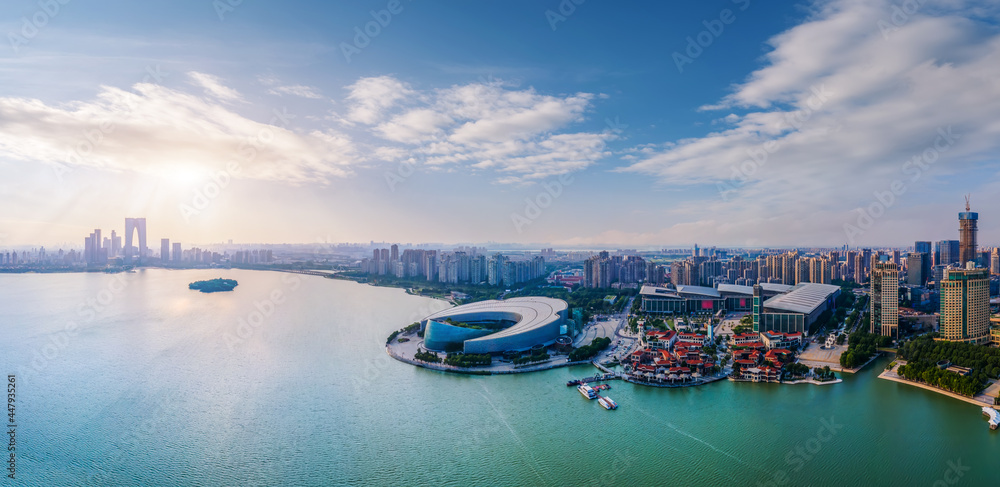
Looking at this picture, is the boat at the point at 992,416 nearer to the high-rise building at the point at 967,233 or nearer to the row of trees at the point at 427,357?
the row of trees at the point at 427,357

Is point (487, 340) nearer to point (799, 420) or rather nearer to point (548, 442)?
point (548, 442)

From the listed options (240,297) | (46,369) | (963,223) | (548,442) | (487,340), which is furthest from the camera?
(240,297)

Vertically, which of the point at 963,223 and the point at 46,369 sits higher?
the point at 963,223

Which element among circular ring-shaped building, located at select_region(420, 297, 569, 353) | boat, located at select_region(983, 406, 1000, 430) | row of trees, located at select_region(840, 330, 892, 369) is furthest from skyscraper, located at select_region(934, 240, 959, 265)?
circular ring-shaped building, located at select_region(420, 297, 569, 353)

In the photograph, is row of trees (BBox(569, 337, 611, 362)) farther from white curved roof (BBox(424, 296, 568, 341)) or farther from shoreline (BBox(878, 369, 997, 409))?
shoreline (BBox(878, 369, 997, 409))

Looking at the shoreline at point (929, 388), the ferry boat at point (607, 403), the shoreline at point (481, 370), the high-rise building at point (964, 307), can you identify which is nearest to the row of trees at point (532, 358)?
the shoreline at point (481, 370)

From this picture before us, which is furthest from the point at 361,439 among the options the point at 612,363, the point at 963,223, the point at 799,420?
the point at 963,223
